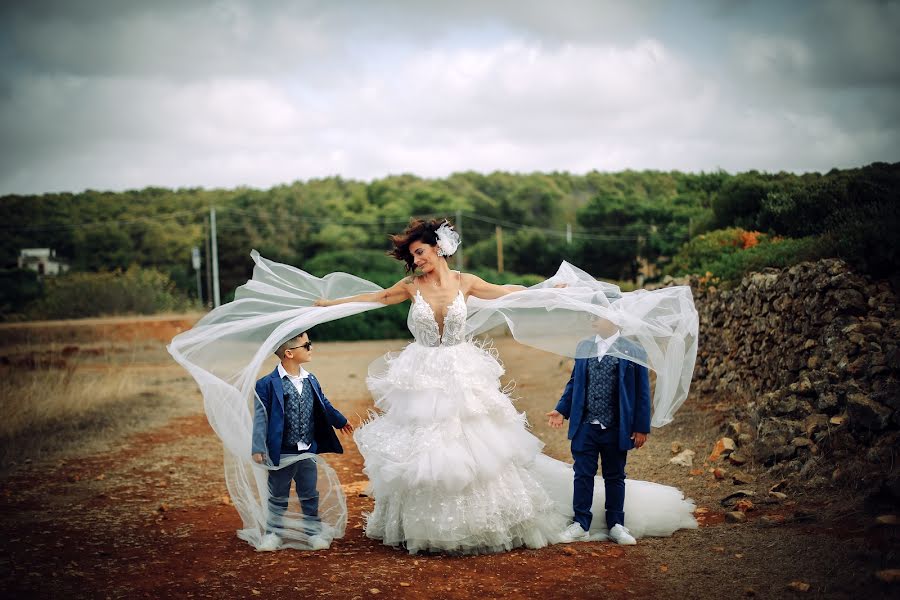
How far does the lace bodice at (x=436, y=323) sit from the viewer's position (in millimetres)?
5211

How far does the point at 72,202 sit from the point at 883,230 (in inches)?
1920

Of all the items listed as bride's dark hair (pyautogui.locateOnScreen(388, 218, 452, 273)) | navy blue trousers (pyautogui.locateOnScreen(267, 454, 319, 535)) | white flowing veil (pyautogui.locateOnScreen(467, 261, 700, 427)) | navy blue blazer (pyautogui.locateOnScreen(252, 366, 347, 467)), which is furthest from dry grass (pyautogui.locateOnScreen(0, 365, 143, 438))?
white flowing veil (pyautogui.locateOnScreen(467, 261, 700, 427))

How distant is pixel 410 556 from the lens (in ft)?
16.4

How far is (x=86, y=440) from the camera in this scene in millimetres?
10086

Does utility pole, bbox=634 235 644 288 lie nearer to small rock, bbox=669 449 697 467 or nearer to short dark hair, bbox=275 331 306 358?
small rock, bbox=669 449 697 467

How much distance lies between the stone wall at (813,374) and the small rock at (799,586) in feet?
4.54

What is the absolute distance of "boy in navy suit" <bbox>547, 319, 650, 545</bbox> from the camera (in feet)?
17.0

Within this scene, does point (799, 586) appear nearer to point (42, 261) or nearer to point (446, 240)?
point (446, 240)

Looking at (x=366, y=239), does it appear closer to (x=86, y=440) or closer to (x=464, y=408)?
(x=86, y=440)

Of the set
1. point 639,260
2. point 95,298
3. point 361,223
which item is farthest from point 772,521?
point 361,223

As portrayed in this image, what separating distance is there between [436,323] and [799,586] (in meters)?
2.80

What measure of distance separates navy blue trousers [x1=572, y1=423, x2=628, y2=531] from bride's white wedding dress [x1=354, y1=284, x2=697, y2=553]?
0.16 meters

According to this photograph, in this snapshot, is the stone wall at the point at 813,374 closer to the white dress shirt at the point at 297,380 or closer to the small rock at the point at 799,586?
the small rock at the point at 799,586

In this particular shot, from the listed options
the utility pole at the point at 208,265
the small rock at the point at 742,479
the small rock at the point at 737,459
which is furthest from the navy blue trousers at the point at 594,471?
the utility pole at the point at 208,265
